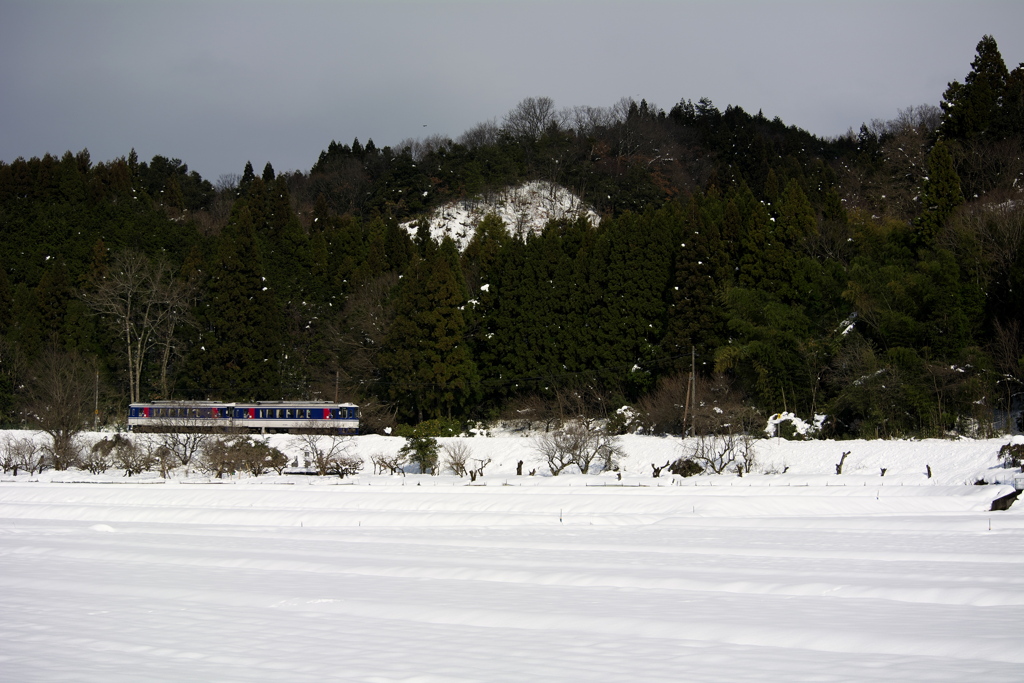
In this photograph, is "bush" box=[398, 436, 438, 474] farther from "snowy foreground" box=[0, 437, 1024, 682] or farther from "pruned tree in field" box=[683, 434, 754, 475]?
"pruned tree in field" box=[683, 434, 754, 475]

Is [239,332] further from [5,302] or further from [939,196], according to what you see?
[939,196]

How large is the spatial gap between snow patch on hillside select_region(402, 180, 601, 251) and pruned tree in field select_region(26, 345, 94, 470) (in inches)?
1288

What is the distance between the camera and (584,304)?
42.6m

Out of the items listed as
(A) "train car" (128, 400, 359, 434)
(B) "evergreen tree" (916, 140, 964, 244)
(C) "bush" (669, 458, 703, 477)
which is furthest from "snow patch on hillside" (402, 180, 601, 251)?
(C) "bush" (669, 458, 703, 477)

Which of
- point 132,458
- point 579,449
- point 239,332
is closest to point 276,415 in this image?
point 239,332

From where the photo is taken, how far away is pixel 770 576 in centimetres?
1235

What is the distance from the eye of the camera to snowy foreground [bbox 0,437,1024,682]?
7.99 m

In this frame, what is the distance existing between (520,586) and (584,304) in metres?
31.3

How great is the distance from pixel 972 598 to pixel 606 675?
5.75 metres

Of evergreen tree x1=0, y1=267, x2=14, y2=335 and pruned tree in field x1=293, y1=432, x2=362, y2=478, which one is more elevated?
evergreen tree x1=0, y1=267, x2=14, y2=335

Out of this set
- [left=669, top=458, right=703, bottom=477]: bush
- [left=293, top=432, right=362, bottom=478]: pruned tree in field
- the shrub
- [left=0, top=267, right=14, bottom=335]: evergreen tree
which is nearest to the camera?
the shrub

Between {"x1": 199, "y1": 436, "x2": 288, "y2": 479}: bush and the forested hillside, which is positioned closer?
{"x1": 199, "y1": 436, "x2": 288, "y2": 479}: bush

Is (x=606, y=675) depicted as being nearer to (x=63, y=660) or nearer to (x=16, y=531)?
(x=63, y=660)

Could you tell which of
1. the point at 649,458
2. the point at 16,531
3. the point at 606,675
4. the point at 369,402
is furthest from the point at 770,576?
the point at 369,402
